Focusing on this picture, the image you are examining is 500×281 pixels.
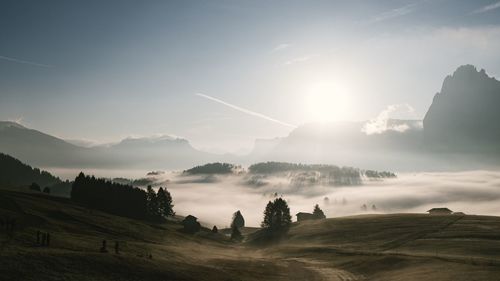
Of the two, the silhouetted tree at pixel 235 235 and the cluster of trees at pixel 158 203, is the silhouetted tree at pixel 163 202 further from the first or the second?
the silhouetted tree at pixel 235 235

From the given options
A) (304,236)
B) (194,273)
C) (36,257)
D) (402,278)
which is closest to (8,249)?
(36,257)

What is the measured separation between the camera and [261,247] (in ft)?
404

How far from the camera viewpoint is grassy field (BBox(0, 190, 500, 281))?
38094mm

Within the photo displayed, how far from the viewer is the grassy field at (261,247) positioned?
38094 millimetres

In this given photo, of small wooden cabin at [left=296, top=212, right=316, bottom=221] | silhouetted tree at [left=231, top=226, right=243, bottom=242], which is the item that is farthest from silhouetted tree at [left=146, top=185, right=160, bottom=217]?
small wooden cabin at [left=296, top=212, right=316, bottom=221]

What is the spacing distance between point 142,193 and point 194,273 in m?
105

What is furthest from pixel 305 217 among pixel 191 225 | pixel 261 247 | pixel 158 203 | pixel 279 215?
pixel 158 203

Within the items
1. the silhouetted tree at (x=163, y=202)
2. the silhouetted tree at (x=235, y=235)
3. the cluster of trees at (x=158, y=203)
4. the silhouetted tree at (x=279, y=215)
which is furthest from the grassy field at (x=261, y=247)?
the silhouetted tree at (x=163, y=202)

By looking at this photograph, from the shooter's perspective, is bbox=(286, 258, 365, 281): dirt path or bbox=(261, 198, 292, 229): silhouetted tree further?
bbox=(261, 198, 292, 229): silhouetted tree

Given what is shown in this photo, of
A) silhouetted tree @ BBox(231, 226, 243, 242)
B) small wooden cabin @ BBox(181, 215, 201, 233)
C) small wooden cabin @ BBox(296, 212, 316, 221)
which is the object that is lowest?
silhouetted tree @ BBox(231, 226, 243, 242)

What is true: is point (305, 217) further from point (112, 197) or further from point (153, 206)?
point (112, 197)

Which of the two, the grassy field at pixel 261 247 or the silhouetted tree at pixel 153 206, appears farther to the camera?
the silhouetted tree at pixel 153 206

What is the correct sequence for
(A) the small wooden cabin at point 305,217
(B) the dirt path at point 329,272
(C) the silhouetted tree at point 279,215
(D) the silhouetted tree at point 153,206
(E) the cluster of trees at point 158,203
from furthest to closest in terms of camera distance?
(A) the small wooden cabin at point 305,217, (E) the cluster of trees at point 158,203, (D) the silhouetted tree at point 153,206, (C) the silhouetted tree at point 279,215, (B) the dirt path at point 329,272

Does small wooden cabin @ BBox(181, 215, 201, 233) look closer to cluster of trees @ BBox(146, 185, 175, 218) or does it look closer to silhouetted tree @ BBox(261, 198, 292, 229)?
cluster of trees @ BBox(146, 185, 175, 218)
